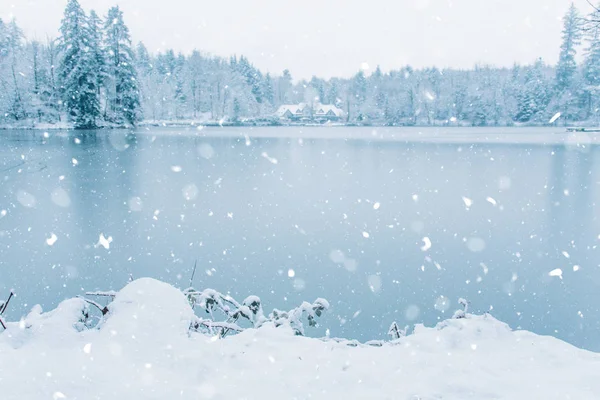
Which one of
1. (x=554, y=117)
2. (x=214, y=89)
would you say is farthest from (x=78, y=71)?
(x=554, y=117)

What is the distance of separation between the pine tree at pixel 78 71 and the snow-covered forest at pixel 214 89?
119mm

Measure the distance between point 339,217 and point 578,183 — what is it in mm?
14142

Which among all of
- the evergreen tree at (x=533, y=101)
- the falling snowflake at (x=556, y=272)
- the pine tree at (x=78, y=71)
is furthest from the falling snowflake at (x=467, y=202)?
the evergreen tree at (x=533, y=101)

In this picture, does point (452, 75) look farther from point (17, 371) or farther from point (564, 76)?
point (17, 371)

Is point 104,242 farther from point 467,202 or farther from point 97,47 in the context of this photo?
point 97,47

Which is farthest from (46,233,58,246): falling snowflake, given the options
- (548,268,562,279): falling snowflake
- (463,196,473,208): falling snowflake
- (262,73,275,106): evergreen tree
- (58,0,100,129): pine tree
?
(262,73,275,106): evergreen tree

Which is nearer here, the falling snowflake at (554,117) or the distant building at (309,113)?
the falling snowflake at (554,117)

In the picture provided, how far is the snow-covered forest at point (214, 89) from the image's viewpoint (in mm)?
56219

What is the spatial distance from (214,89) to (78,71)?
47.3 m

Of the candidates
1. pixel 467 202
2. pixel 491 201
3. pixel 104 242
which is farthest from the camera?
pixel 491 201

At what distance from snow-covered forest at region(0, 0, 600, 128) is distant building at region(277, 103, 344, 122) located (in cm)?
348

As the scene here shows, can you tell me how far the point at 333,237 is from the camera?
Result: 13734 mm

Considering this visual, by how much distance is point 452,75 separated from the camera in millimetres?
118250

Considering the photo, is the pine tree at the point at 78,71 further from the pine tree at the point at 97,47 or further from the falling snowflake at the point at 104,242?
the falling snowflake at the point at 104,242
